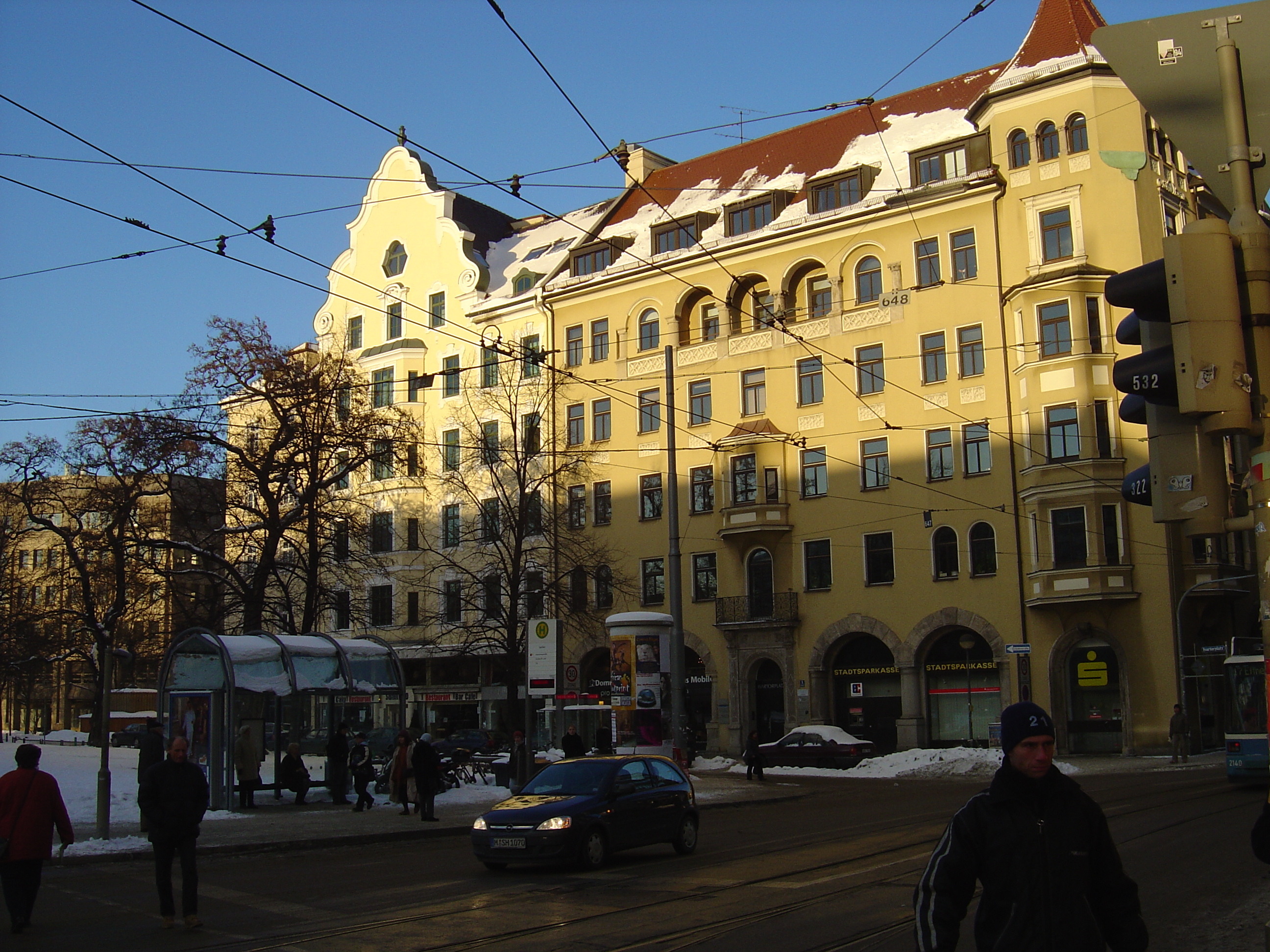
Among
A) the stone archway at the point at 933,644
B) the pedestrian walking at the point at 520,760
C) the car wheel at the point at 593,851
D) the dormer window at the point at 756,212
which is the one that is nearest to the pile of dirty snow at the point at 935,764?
the stone archway at the point at 933,644

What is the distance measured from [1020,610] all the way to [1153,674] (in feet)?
14.1

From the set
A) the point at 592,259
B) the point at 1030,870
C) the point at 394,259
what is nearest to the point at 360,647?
the point at 1030,870

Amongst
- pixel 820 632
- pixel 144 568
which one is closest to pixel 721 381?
pixel 820 632

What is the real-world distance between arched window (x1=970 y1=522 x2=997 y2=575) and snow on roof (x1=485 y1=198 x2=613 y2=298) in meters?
21.4

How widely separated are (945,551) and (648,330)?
15387 millimetres

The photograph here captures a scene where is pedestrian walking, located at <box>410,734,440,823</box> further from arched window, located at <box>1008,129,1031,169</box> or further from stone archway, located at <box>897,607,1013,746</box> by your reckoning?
arched window, located at <box>1008,129,1031,169</box>

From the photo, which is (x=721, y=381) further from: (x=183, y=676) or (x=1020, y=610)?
(x=183, y=676)

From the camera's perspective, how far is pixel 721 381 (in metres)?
48.6

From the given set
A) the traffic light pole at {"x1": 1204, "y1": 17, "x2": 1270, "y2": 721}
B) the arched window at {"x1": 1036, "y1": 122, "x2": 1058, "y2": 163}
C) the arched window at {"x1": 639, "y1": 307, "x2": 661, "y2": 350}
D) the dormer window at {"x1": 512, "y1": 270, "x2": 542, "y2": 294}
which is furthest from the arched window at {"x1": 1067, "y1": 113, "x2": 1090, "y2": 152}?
the traffic light pole at {"x1": 1204, "y1": 17, "x2": 1270, "y2": 721}

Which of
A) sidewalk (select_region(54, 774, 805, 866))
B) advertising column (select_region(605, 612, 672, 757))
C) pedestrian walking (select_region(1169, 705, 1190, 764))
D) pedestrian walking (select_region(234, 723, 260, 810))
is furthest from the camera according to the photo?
pedestrian walking (select_region(1169, 705, 1190, 764))

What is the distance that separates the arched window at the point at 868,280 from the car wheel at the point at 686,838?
31000mm

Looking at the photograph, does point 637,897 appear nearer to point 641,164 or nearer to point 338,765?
point 338,765

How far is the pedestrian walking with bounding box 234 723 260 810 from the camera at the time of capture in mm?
23984

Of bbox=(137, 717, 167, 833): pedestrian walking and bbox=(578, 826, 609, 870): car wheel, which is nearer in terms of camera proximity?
bbox=(578, 826, 609, 870): car wheel
